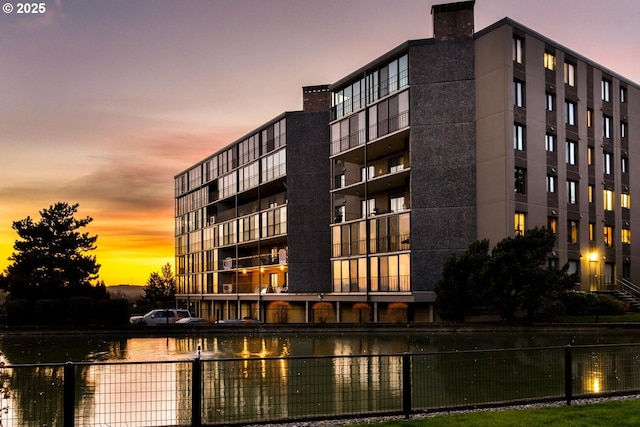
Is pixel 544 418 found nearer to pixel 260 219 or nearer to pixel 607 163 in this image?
pixel 607 163

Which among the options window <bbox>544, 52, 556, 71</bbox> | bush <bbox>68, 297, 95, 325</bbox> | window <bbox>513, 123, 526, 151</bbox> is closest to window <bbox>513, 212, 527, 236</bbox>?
window <bbox>513, 123, 526, 151</bbox>

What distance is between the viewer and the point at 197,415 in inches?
416

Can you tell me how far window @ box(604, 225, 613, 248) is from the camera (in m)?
55.3

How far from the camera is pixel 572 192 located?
5244 centimetres

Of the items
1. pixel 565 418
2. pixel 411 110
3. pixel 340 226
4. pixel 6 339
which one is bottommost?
pixel 6 339

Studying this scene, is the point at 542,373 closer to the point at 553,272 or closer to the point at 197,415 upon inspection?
the point at 197,415

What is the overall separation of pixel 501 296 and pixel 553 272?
3493mm

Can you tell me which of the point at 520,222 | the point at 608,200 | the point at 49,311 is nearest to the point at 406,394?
the point at 520,222

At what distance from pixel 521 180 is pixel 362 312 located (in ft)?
55.2

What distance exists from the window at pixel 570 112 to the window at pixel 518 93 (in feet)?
19.2

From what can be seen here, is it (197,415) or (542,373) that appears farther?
(542,373)

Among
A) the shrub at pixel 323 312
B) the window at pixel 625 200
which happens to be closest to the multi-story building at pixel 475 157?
the window at pixel 625 200

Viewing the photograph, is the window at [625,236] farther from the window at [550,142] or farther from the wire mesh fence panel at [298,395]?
the wire mesh fence panel at [298,395]

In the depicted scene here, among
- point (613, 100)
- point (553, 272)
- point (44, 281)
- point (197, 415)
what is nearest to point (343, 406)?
point (197, 415)
